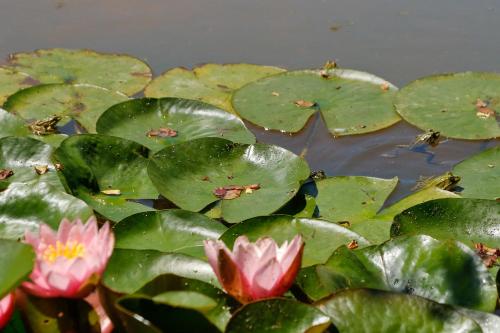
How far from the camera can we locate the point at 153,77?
3.54m

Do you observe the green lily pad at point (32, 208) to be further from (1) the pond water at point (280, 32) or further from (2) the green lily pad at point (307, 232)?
(1) the pond water at point (280, 32)

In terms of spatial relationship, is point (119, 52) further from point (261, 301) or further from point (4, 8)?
point (261, 301)

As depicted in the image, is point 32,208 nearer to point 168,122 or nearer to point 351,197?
point 168,122

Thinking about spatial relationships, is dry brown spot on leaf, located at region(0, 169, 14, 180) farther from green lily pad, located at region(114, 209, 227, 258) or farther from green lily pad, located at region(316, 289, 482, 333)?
green lily pad, located at region(316, 289, 482, 333)

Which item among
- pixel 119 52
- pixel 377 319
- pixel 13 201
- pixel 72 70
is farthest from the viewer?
pixel 119 52

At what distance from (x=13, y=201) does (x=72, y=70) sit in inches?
63.1

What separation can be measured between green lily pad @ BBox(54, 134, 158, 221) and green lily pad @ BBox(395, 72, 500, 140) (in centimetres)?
127

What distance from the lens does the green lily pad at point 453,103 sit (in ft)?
10.00

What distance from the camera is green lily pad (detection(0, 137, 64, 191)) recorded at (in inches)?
98.2

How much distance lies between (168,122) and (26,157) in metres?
0.63

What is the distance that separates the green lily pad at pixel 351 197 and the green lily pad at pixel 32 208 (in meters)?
0.88

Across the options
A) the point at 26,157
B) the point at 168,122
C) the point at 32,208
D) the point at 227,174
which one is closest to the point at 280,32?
the point at 168,122

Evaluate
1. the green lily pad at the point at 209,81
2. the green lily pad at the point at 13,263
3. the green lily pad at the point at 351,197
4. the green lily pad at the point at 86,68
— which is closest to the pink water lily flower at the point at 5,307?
the green lily pad at the point at 13,263

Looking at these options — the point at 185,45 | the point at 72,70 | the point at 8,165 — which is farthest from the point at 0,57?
the point at 8,165
